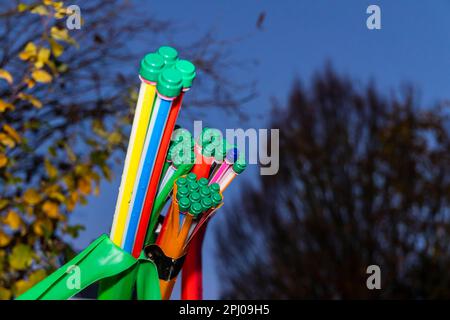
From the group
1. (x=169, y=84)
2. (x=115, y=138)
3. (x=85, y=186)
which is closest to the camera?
(x=169, y=84)

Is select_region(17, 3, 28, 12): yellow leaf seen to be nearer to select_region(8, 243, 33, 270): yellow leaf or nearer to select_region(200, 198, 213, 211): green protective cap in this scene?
select_region(8, 243, 33, 270): yellow leaf

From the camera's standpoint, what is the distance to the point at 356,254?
559 centimetres

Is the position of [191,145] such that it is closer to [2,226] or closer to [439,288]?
[2,226]

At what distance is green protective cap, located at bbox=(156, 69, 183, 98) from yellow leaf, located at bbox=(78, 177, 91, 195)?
98 centimetres

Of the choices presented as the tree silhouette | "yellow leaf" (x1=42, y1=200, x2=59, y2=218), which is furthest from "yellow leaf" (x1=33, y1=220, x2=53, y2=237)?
the tree silhouette

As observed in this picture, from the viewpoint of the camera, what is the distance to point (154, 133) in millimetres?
931

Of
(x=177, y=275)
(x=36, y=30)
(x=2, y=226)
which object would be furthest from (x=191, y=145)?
(x=36, y=30)

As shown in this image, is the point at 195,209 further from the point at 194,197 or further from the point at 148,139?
the point at 148,139

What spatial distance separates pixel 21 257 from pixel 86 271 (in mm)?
858

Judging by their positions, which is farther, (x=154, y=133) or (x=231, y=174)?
(x=231, y=174)

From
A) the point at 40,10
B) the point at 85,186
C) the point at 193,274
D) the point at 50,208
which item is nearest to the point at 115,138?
the point at 85,186

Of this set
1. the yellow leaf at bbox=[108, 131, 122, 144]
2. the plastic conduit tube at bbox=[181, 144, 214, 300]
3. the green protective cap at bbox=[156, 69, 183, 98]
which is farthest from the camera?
the yellow leaf at bbox=[108, 131, 122, 144]

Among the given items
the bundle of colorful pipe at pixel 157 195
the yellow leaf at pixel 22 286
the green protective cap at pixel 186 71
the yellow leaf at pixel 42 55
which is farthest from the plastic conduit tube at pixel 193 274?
the yellow leaf at pixel 42 55

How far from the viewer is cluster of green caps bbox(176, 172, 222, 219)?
38.6 inches
